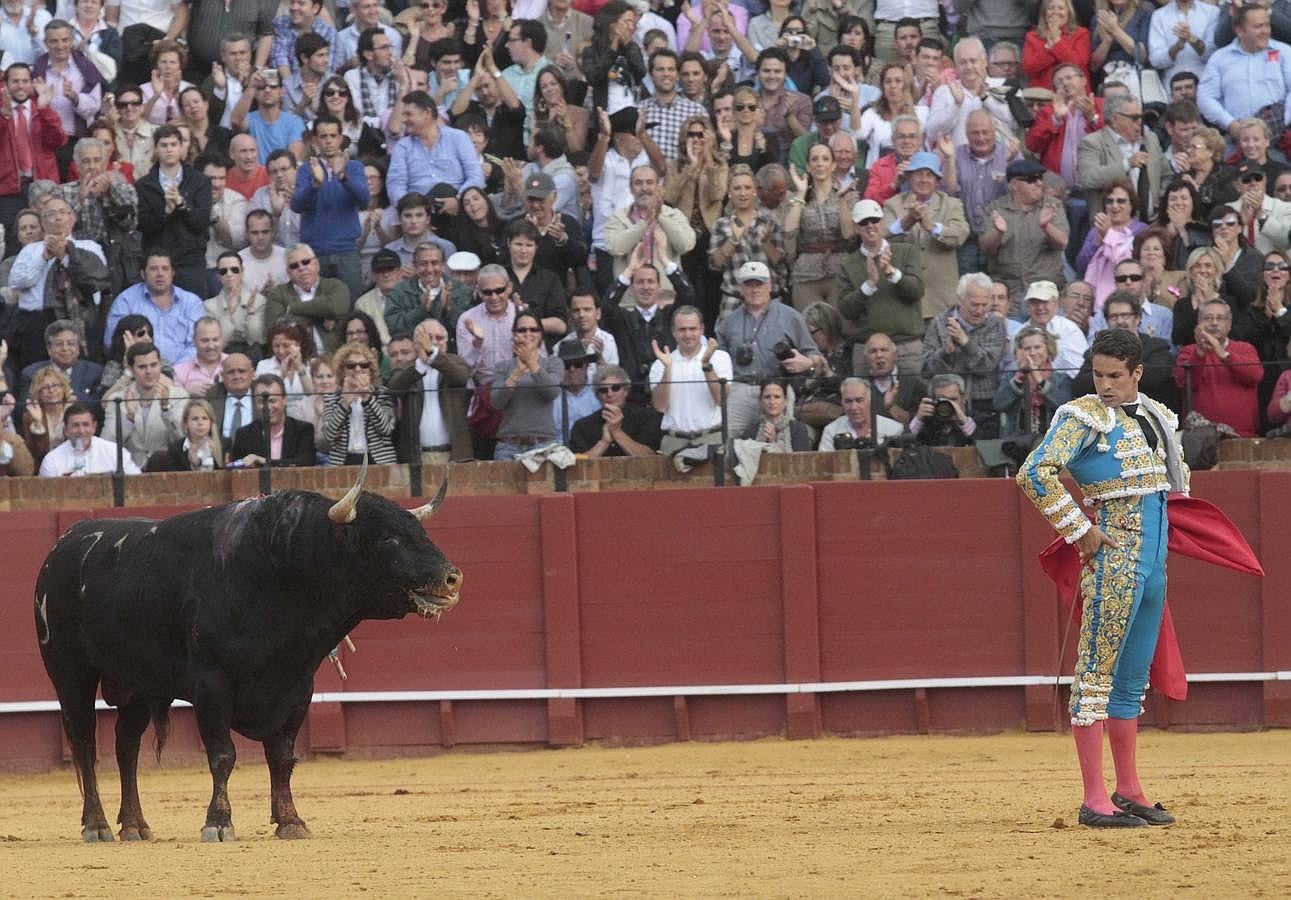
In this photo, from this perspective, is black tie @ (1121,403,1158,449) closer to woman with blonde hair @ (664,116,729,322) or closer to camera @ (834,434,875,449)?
camera @ (834,434,875,449)

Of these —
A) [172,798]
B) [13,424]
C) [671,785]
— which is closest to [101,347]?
[13,424]

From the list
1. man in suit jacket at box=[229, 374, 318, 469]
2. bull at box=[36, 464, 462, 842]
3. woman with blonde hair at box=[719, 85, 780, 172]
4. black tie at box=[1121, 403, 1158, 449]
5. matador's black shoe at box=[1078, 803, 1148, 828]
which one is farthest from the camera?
woman with blonde hair at box=[719, 85, 780, 172]

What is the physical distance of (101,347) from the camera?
14180 mm

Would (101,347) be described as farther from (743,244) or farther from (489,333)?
(743,244)

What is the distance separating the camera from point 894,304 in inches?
516

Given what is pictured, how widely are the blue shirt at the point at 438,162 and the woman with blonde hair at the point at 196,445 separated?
248cm

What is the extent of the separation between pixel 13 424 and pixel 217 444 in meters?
1.30

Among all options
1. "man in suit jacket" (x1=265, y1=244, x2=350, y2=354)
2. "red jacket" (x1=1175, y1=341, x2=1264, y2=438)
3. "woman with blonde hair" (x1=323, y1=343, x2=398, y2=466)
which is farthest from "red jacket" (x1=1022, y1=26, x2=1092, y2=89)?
"woman with blonde hair" (x1=323, y1=343, x2=398, y2=466)

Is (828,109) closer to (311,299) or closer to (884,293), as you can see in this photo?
(884,293)

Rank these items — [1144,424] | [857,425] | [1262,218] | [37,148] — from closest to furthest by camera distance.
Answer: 1. [1144,424]
2. [857,425]
3. [1262,218]
4. [37,148]

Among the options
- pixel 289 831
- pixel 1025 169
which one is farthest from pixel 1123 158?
pixel 289 831

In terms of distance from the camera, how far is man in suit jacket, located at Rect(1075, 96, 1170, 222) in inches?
550

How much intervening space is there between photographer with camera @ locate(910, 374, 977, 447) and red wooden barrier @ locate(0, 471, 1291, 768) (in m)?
0.26

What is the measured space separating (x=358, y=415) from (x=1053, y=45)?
532 centimetres
